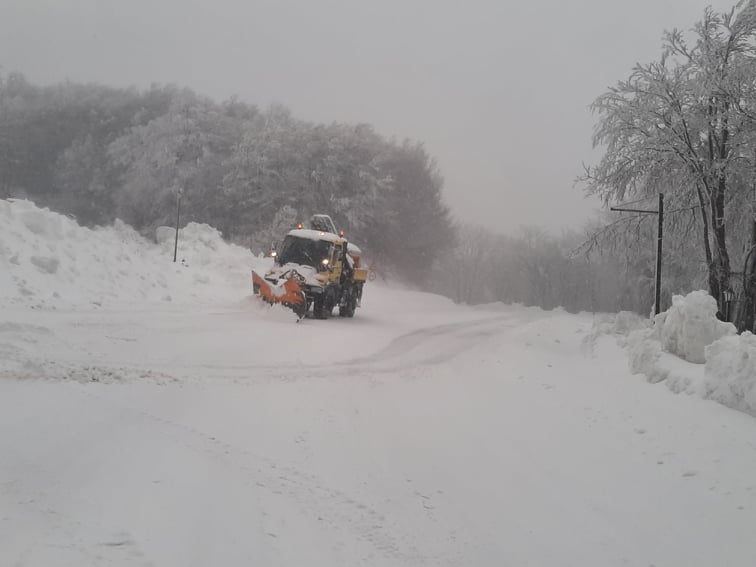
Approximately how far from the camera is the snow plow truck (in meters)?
16.0

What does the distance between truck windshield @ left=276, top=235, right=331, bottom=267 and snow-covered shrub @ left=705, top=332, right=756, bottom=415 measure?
41.2 ft

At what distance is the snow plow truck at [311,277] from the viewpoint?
16.0 m

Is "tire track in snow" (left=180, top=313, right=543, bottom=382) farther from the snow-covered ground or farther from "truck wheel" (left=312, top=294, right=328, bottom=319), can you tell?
"truck wheel" (left=312, top=294, right=328, bottom=319)

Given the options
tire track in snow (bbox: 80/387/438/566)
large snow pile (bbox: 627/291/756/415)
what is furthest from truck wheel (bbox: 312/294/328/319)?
tire track in snow (bbox: 80/387/438/566)

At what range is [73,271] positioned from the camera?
14.8 meters

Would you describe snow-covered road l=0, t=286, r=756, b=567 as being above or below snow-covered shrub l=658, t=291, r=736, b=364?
below

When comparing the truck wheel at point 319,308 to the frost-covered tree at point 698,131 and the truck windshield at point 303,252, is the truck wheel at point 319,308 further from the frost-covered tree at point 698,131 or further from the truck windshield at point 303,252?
the frost-covered tree at point 698,131

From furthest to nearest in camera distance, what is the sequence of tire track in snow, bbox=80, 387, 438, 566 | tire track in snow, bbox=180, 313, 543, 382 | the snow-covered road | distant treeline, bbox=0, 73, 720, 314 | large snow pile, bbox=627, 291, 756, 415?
distant treeline, bbox=0, 73, 720, 314, tire track in snow, bbox=180, 313, 543, 382, large snow pile, bbox=627, 291, 756, 415, tire track in snow, bbox=80, 387, 438, 566, the snow-covered road

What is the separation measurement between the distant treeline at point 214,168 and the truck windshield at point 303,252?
64.0 feet

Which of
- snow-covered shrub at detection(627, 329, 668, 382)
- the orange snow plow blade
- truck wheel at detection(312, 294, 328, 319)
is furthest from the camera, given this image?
truck wheel at detection(312, 294, 328, 319)

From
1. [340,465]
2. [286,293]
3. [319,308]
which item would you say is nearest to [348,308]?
[319,308]

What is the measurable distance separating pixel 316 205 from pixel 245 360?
32.3 metres

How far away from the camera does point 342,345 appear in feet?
39.9

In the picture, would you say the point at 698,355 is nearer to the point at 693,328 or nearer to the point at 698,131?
the point at 693,328
